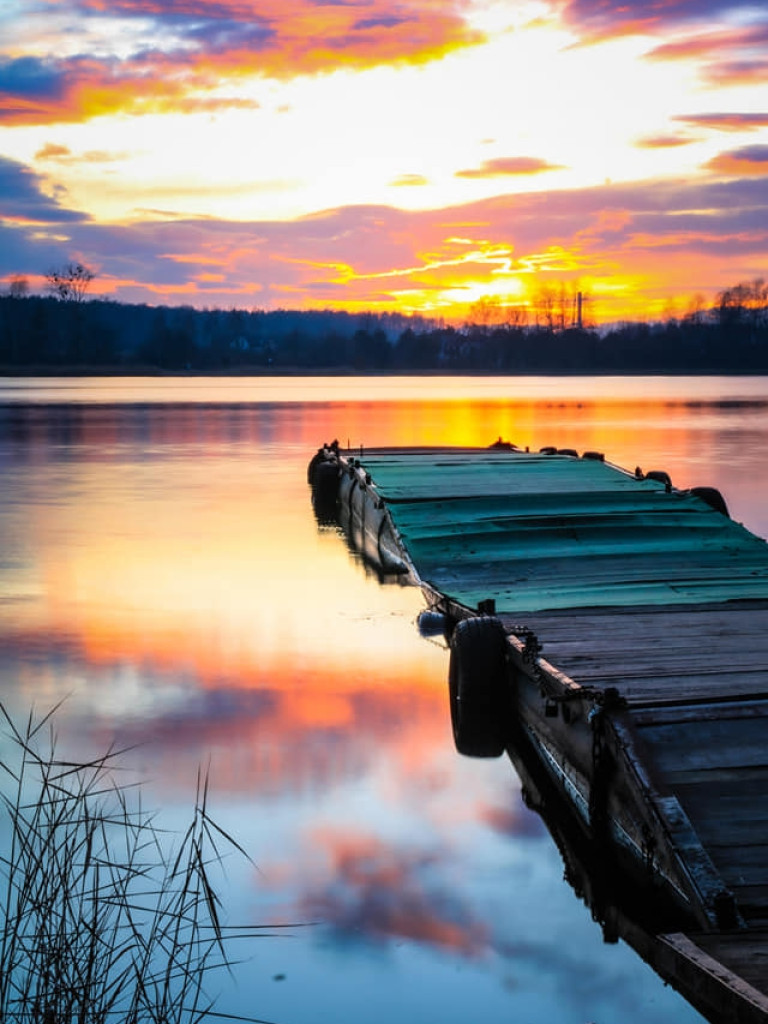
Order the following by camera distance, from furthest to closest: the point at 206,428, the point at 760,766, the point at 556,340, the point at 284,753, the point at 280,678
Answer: the point at 556,340 < the point at 206,428 < the point at 280,678 < the point at 284,753 < the point at 760,766

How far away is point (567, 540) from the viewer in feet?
44.5

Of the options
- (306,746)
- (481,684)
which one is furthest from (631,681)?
(306,746)

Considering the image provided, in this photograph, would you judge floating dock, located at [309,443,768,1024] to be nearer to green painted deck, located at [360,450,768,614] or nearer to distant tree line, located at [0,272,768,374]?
green painted deck, located at [360,450,768,614]

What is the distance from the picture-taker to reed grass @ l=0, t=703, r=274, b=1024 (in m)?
4.54

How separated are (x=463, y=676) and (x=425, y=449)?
53.2 ft

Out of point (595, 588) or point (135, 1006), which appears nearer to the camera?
point (135, 1006)

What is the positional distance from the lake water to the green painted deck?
99cm

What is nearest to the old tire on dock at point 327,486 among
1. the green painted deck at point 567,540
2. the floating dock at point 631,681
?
the green painted deck at point 567,540

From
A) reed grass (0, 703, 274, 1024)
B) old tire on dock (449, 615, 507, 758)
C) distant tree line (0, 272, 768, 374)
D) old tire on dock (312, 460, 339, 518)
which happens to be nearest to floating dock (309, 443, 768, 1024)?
old tire on dock (449, 615, 507, 758)

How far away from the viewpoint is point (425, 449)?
2489cm

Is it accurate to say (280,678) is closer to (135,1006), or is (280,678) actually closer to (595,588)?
(595,588)

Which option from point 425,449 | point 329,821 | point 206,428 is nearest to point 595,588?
→ point 329,821

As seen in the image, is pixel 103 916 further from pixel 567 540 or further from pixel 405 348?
pixel 405 348

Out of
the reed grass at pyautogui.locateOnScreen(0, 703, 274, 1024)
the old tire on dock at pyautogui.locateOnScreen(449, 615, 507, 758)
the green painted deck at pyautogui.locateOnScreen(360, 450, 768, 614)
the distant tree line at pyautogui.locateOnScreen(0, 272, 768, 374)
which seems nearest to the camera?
the reed grass at pyautogui.locateOnScreen(0, 703, 274, 1024)
